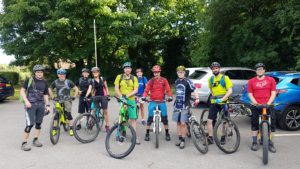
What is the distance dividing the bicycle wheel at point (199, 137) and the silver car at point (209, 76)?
5.23 meters

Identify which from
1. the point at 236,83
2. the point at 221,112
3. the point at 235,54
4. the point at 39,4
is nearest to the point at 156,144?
the point at 221,112

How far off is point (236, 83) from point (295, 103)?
4078 mm

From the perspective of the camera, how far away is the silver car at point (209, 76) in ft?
39.2

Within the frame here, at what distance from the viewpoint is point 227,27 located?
1883cm

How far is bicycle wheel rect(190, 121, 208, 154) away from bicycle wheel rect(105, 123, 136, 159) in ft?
4.15

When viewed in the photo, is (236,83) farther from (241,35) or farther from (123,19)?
(123,19)

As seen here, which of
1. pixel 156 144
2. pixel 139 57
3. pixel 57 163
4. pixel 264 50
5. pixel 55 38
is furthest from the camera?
pixel 139 57

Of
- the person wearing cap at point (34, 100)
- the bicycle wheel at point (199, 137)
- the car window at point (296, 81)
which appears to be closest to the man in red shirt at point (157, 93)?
the bicycle wheel at point (199, 137)

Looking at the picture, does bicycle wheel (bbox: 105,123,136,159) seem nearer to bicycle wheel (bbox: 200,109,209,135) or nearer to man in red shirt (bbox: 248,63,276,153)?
bicycle wheel (bbox: 200,109,209,135)

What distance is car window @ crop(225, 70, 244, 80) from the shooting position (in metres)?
12.3

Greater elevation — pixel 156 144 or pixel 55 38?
pixel 55 38

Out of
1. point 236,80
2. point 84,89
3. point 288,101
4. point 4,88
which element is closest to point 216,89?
point 288,101

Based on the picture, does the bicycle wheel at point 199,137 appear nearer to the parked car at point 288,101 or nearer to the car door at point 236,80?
the parked car at point 288,101

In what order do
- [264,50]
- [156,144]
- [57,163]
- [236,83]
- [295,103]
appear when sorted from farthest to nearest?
[264,50] < [236,83] < [295,103] < [156,144] < [57,163]
